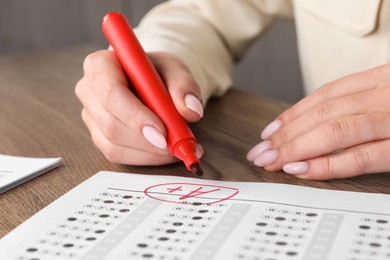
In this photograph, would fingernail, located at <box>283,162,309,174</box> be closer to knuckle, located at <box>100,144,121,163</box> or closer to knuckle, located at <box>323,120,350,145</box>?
knuckle, located at <box>323,120,350,145</box>

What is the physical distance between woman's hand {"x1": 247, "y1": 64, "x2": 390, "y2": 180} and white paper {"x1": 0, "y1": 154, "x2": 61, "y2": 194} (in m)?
0.19

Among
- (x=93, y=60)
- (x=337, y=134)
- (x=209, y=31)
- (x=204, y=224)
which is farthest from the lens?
(x=209, y=31)

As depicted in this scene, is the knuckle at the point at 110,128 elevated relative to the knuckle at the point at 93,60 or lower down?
lower down

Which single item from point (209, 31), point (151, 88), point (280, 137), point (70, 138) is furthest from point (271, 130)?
point (209, 31)

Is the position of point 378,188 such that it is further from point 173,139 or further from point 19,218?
point 19,218

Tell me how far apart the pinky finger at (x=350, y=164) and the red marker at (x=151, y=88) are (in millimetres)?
98

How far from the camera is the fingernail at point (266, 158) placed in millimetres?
574

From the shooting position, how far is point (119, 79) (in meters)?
0.61

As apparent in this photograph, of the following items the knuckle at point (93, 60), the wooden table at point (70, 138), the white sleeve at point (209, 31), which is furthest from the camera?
the white sleeve at point (209, 31)

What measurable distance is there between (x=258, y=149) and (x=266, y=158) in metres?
0.02

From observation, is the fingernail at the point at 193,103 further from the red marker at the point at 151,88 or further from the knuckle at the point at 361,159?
the knuckle at the point at 361,159

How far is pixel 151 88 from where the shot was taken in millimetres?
594

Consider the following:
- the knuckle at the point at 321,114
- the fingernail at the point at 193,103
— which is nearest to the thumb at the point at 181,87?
the fingernail at the point at 193,103

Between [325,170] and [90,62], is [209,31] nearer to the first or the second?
[90,62]
